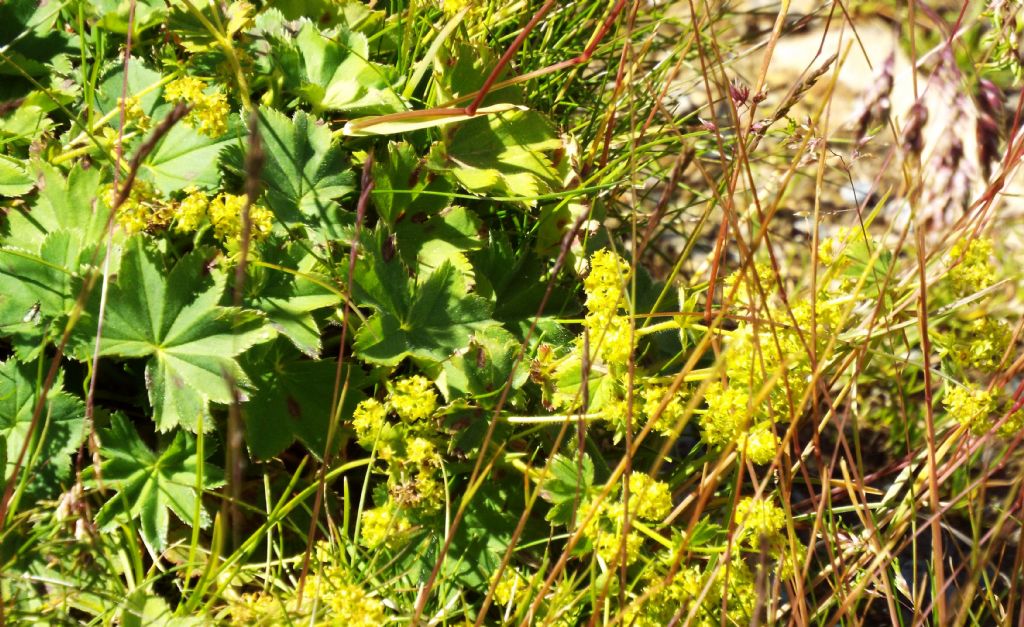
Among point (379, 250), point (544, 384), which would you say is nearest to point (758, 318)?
point (544, 384)

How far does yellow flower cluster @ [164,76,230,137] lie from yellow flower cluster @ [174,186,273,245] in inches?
4.6

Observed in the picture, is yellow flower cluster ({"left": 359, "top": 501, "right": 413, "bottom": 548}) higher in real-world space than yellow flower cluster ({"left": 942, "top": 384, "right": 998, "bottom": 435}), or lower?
lower

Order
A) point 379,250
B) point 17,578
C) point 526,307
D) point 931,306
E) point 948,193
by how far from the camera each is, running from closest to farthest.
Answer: point 948,193 < point 17,578 < point 379,250 < point 526,307 < point 931,306

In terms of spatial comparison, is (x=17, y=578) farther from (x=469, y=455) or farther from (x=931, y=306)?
(x=931, y=306)

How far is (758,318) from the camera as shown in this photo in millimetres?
1325

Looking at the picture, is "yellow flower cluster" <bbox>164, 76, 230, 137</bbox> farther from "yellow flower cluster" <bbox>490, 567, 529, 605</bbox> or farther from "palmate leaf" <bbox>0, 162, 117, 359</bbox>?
"yellow flower cluster" <bbox>490, 567, 529, 605</bbox>

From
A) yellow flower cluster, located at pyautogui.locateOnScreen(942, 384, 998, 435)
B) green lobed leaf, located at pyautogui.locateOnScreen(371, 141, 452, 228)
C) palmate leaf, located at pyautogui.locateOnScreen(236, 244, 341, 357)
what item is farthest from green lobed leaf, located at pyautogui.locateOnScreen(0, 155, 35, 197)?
yellow flower cluster, located at pyautogui.locateOnScreen(942, 384, 998, 435)

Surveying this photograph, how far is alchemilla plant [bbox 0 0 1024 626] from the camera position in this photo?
4.04 feet

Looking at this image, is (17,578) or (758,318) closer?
(17,578)

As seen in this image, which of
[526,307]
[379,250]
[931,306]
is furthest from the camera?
[931,306]

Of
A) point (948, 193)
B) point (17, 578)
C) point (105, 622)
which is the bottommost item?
point (105, 622)

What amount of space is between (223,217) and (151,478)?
16.7 inches

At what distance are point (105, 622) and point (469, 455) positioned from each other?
55 cm

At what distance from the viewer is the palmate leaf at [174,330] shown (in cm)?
129
